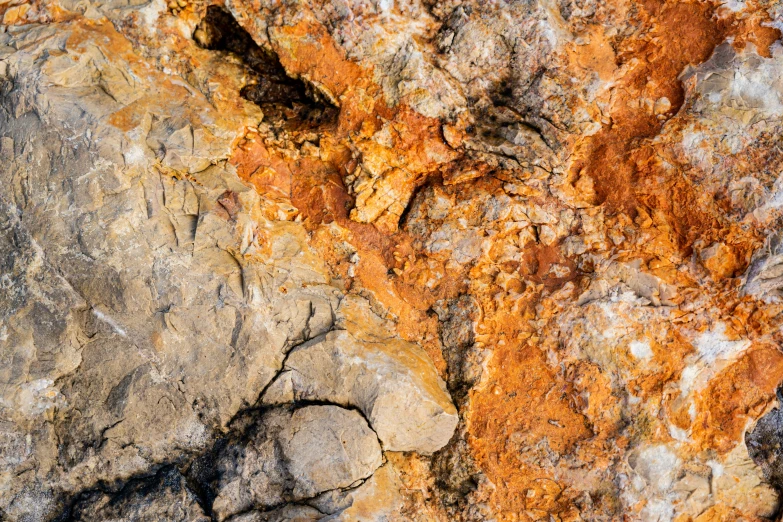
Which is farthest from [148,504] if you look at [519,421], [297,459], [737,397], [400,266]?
[737,397]

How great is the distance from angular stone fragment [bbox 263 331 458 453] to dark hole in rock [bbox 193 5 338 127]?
1833 millimetres

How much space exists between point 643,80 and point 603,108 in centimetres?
35

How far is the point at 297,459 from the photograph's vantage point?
3.55 metres

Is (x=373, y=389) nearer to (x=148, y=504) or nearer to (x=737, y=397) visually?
(x=148, y=504)

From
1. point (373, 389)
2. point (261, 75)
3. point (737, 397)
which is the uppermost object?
point (261, 75)

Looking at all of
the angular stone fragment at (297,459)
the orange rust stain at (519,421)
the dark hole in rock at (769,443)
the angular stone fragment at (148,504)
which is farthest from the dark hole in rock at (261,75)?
the dark hole in rock at (769,443)

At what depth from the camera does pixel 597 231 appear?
3.89 meters

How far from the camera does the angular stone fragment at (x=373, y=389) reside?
12.0ft

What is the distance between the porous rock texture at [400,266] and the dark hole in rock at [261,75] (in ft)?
0.52

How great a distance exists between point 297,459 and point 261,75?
9.79 feet

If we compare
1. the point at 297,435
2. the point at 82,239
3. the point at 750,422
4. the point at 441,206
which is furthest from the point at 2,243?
the point at 750,422

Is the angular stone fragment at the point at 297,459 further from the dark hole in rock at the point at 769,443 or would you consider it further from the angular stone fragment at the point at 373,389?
the dark hole in rock at the point at 769,443

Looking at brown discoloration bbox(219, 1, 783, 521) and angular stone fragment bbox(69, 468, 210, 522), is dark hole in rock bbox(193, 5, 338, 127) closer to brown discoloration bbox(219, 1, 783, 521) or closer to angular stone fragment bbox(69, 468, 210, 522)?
brown discoloration bbox(219, 1, 783, 521)

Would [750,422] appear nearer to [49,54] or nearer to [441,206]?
[441,206]
